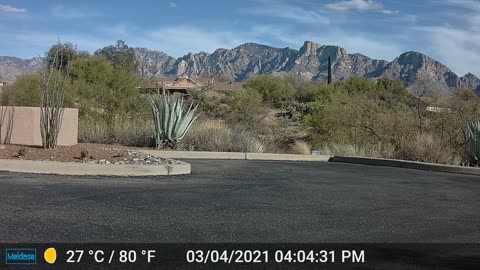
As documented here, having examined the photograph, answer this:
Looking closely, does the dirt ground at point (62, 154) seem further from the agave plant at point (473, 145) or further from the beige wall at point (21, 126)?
the agave plant at point (473, 145)

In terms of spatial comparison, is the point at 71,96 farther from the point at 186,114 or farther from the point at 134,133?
the point at 186,114

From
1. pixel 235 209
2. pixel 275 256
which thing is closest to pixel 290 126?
pixel 235 209

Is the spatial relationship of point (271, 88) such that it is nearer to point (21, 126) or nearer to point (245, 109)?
point (245, 109)

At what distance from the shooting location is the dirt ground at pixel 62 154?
12133mm

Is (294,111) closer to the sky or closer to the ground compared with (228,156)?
closer to the sky

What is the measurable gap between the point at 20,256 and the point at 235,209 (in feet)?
11.6

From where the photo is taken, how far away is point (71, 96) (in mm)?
24516

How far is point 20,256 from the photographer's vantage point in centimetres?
543

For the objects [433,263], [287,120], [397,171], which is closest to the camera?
[433,263]

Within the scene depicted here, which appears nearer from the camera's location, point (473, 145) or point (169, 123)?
point (473, 145)

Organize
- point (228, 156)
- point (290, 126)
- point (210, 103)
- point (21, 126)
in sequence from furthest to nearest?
point (210, 103), point (290, 126), point (228, 156), point (21, 126)

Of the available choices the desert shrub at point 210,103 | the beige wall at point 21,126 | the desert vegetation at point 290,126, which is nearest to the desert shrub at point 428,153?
the desert vegetation at point 290,126

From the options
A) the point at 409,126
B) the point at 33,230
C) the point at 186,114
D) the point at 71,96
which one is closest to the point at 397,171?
the point at 186,114

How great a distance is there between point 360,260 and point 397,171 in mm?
9953
